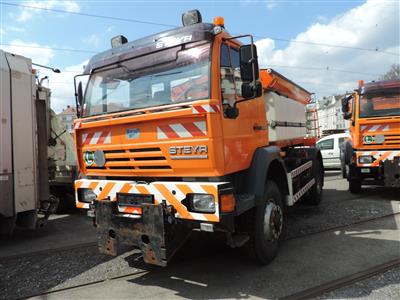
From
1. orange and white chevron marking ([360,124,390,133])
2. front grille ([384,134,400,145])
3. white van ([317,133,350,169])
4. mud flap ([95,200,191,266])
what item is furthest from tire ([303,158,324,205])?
white van ([317,133,350,169])

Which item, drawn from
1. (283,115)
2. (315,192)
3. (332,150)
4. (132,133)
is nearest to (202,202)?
(132,133)

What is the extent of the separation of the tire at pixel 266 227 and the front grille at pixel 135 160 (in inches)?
51.4

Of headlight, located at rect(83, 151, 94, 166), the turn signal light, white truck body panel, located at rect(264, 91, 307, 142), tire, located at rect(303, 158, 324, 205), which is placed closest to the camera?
the turn signal light

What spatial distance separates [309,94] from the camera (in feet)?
29.8

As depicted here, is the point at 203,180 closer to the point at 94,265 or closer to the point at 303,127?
the point at 94,265

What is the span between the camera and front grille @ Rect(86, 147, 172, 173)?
3.95m

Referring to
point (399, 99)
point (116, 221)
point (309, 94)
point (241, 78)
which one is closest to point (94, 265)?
point (116, 221)

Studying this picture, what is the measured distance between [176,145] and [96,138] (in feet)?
4.04

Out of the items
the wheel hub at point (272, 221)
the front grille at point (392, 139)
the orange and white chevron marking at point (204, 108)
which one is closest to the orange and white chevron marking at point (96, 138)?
the orange and white chevron marking at point (204, 108)

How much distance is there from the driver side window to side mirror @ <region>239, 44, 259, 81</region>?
18 cm

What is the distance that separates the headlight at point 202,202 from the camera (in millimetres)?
3625

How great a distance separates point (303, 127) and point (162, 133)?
5268mm

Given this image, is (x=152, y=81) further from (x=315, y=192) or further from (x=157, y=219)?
(x=315, y=192)

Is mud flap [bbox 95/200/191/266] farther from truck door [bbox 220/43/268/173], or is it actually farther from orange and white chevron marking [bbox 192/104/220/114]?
orange and white chevron marking [bbox 192/104/220/114]
